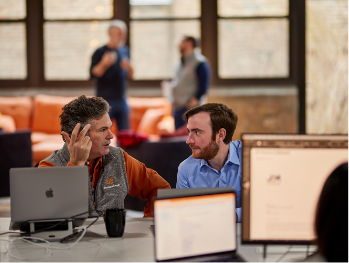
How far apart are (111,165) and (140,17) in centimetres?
451

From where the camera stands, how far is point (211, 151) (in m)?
1.85

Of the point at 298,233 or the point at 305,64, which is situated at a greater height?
the point at 305,64

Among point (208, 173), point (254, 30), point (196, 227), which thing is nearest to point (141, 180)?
point (208, 173)

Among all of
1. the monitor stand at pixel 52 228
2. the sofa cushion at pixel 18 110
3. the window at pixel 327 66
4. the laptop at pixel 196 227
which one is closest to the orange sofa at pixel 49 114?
the sofa cushion at pixel 18 110

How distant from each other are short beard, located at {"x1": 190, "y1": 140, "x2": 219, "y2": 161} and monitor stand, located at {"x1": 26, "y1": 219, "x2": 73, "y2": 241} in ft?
2.33

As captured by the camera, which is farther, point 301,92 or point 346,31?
point 346,31

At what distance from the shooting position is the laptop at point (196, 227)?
102 centimetres

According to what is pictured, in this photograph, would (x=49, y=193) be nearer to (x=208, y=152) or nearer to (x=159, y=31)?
(x=208, y=152)

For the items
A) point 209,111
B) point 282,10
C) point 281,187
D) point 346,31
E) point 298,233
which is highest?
point 282,10

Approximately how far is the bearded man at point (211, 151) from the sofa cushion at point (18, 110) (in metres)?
4.08

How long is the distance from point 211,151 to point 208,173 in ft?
0.35

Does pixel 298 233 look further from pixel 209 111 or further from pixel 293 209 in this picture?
pixel 209 111

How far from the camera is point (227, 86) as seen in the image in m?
5.89

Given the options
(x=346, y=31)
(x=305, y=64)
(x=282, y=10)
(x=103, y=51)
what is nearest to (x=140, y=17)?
(x=103, y=51)
